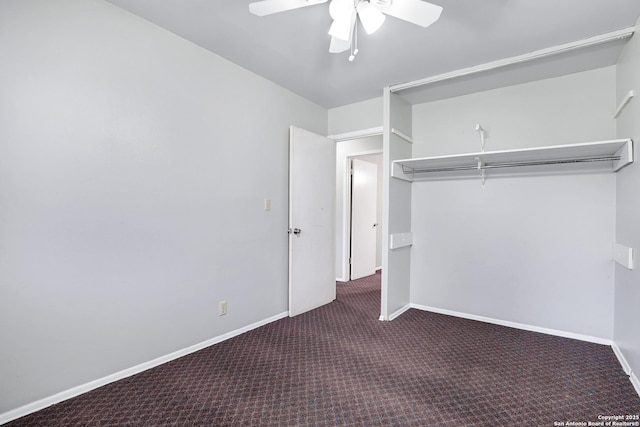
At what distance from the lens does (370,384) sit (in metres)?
2.15

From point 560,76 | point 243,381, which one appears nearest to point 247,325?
point 243,381

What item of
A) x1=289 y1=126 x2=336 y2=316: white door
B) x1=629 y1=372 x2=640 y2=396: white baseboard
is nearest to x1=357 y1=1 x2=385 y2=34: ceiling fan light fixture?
x1=289 y1=126 x2=336 y2=316: white door

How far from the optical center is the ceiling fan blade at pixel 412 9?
1.65 m

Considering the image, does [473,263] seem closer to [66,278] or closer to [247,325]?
[247,325]

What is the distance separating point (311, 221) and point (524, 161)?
2265mm

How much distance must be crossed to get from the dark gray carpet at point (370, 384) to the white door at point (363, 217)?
2424mm

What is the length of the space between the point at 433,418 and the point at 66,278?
91.4 inches

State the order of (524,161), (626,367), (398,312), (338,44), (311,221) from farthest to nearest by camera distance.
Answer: (311,221) < (398,312) < (524,161) < (626,367) < (338,44)

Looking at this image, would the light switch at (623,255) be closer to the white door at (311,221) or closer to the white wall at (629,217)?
the white wall at (629,217)

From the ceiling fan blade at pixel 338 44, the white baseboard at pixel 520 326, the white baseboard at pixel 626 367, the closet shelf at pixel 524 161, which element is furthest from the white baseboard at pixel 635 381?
the ceiling fan blade at pixel 338 44

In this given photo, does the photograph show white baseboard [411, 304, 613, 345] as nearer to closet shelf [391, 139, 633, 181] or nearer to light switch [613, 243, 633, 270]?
light switch [613, 243, 633, 270]

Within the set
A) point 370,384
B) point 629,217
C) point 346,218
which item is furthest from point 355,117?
point 370,384

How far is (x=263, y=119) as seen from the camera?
3.24m

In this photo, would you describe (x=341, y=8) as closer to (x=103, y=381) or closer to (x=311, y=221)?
(x=311, y=221)
